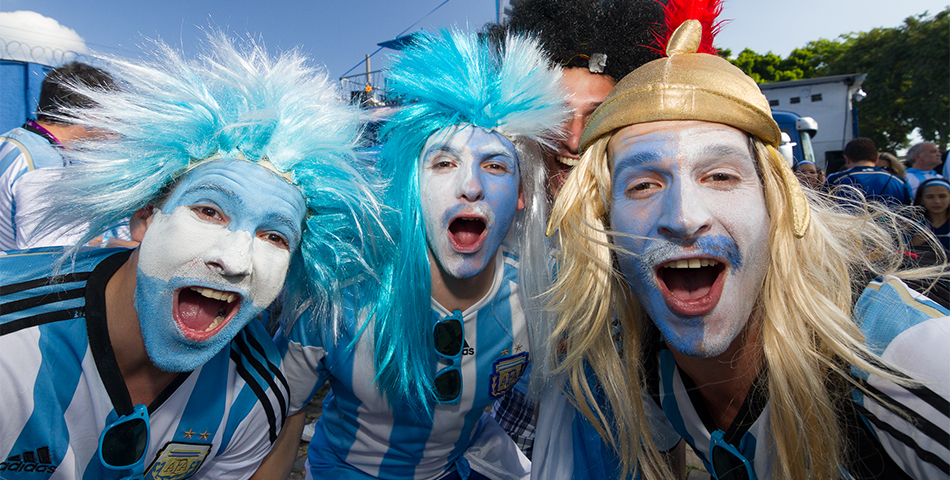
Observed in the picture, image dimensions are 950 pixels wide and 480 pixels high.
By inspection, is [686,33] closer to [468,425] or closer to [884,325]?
[884,325]

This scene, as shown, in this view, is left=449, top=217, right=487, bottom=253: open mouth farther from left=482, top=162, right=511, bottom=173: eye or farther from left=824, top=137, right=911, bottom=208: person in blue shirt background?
left=824, top=137, right=911, bottom=208: person in blue shirt background

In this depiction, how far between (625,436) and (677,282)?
0.59m

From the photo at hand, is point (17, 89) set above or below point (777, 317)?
above

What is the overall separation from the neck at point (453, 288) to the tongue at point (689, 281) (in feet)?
2.59

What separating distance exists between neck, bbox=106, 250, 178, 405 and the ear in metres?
0.11

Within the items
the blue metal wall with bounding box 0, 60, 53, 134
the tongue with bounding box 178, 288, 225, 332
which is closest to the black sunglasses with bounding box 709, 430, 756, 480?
the tongue with bounding box 178, 288, 225, 332

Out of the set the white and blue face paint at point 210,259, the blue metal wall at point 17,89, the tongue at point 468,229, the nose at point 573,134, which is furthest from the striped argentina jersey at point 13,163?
the blue metal wall at point 17,89

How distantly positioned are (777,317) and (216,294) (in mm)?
1686

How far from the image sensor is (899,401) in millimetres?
1146

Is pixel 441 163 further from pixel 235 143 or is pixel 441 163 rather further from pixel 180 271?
pixel 180 271

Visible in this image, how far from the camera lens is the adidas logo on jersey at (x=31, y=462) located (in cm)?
127

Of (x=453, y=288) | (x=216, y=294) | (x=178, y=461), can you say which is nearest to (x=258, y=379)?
(x=178, y=461)

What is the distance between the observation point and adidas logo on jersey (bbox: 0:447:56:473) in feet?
4.16

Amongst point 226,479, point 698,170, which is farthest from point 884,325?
point 226,479
